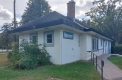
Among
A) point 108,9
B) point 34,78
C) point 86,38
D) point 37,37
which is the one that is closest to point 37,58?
point 37,37

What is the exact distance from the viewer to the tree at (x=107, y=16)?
103 ft

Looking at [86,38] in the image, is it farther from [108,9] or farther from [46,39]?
[108,9]

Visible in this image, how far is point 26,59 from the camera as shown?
8359 millimetres

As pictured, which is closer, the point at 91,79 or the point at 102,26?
the point at 91,79

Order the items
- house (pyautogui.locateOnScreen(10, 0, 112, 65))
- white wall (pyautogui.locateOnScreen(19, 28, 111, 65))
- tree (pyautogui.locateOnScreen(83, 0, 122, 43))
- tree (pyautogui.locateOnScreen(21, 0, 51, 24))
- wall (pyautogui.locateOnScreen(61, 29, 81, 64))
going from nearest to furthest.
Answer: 1. house (pyautogui.locateOnScreen(10, 0, 112, 65))
2. white wall (pyautogui.locateOnScreen(19, 28, 111, 65))
3. wall (pyautogui.locateOnScreen(61, 29, 81, 64))
4. tree (pyautogui.locateOnScreen(83, 0, 122, 43))
5. tree (pyautogui.locateOnScreen(21, 0, 51, 24))

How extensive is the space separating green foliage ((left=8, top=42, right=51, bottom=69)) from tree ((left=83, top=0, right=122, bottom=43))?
2541 cm

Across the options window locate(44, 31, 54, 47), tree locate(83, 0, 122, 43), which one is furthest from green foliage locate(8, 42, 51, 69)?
tree locate(83, 0, 122, 43)

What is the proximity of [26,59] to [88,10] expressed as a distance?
1189 inches

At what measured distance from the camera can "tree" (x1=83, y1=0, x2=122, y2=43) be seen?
103 feet

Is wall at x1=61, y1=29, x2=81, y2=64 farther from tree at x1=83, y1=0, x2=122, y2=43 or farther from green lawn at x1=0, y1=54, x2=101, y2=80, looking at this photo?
tree at x1=83, y1=0, x2=122, y2=43

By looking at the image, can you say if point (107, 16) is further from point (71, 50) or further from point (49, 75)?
point (49, 75)

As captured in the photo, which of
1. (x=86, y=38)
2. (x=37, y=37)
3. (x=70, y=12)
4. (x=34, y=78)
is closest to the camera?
(x=34, y=78)

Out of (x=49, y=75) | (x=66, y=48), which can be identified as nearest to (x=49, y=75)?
(x=49, y=75)

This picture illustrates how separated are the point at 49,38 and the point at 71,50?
2142 mm
